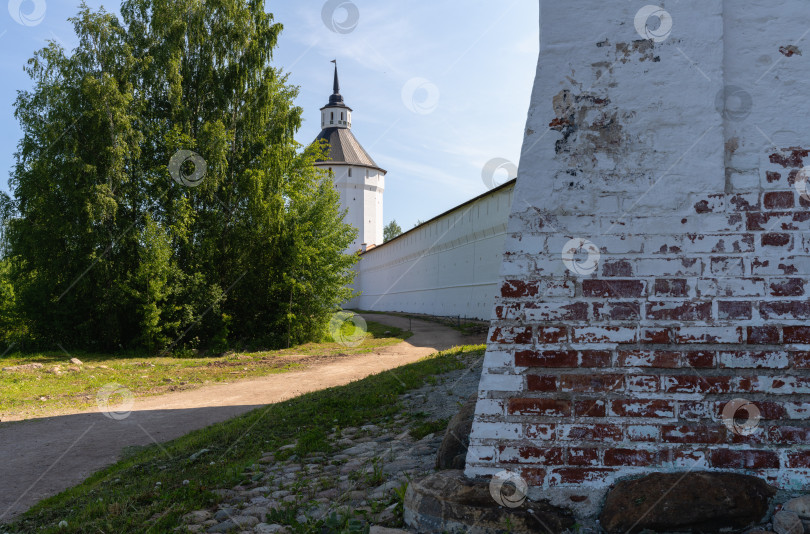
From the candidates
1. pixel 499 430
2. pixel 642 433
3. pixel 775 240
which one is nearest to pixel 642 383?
pixel 642 433

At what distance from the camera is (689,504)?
2.36m

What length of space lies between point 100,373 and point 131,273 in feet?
17.7

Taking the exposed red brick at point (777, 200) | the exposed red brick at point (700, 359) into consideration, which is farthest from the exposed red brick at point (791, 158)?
the exposed red brick at point (700, 359)

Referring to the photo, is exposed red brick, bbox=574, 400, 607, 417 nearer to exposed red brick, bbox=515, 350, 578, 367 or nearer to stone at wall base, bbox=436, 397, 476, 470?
exposed red brick, bbox=515, 350, 578, 367

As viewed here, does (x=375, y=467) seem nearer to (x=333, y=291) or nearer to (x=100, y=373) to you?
(x=100, y=373)

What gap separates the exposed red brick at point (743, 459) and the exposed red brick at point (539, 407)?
63 cm

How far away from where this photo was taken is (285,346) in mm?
19531

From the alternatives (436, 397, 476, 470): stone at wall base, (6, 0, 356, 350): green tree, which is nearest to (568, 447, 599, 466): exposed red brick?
(436, 397, 476, 470): stone at wall base

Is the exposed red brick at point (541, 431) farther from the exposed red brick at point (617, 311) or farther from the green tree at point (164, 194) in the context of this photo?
the green tree at point (164, 194)

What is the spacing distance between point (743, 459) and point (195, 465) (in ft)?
14.8

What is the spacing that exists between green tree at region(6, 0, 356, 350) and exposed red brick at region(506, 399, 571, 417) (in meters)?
16.5

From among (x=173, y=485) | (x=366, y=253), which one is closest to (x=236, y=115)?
(x=173, y=485)

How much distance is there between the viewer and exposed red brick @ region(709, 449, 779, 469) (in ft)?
7.86

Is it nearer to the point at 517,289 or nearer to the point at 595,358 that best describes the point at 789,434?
the point at 595,358
